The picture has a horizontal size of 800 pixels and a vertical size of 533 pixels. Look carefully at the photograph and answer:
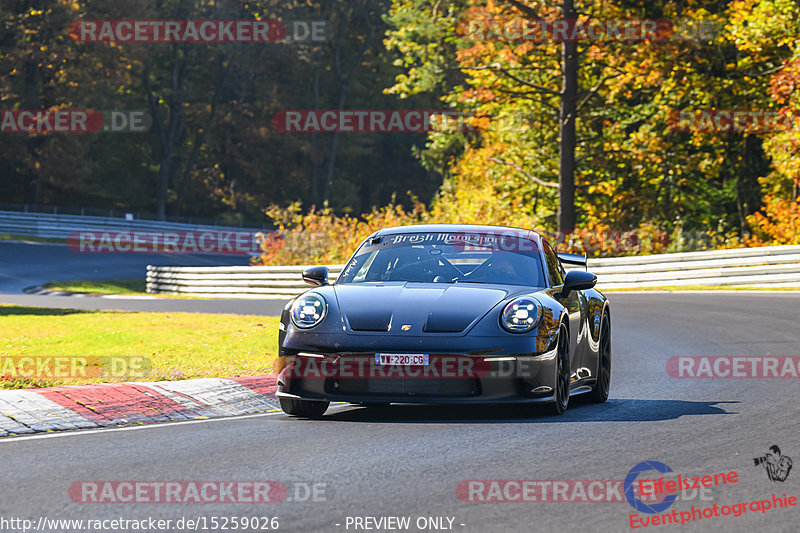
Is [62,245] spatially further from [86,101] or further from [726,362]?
[726,362]

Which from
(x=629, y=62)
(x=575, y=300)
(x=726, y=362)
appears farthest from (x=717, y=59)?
(x=575, y=300)

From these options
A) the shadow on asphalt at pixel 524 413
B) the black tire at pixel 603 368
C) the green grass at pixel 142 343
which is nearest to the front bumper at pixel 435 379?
the shadow on asphalt at pixel 524 413

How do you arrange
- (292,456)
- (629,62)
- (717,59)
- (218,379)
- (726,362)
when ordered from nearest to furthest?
(292,456), (218,379), (726,362), (629,62), (717,59)

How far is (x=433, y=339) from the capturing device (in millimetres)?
8539

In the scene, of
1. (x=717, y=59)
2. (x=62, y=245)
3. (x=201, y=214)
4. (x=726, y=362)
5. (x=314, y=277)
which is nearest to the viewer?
(x=314, y=277)

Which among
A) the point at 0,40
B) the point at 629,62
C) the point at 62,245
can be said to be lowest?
the point at 62,245

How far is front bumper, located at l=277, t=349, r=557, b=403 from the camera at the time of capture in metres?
8.55

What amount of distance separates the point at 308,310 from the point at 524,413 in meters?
1.90

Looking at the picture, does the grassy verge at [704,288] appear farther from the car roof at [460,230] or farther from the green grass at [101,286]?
the green grass at [101,286]

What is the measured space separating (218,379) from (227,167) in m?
74.3

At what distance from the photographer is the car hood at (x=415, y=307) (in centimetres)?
866

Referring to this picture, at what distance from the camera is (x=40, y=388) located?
401 inches

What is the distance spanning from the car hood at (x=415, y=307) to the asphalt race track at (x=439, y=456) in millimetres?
725

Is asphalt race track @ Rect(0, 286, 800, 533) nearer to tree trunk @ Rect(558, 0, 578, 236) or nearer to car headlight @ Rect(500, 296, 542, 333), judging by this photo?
car headlight @ Rect(500, 296, 542, 333)
